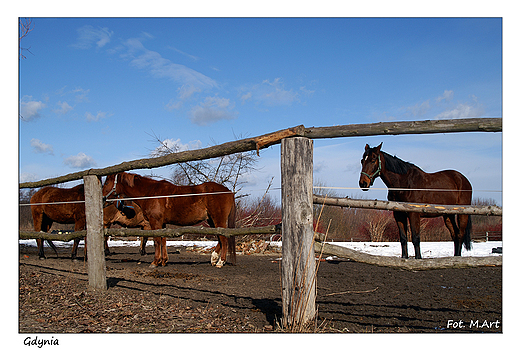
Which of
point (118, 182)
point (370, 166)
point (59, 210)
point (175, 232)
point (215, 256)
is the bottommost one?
point (215, 256)

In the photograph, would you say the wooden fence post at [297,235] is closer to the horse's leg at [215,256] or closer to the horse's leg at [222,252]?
the horse's leg at [222,252]

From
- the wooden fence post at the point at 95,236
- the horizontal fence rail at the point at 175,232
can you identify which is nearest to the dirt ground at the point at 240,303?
the wooden fence post at the point at 95,236

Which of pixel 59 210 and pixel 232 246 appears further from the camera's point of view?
pixel 59 210

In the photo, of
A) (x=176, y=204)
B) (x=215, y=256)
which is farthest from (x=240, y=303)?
(x=176, y=204)

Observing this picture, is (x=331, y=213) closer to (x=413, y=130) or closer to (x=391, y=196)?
(x=391, y=196)

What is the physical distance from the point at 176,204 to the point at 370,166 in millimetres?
4162

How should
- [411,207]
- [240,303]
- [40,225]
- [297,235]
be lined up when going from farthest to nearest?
[40,225] < [240,303] < [411,207] < [297,235]

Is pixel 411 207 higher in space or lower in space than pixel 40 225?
higher

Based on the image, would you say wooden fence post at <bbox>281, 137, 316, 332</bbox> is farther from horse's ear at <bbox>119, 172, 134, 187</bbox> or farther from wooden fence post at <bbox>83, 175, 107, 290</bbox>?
horse's ear at <bbox>119, 172, 134, 187</bbox>

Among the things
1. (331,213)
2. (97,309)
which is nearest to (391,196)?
(97,309)

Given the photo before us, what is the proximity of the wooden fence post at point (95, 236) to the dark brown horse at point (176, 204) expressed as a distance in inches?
104

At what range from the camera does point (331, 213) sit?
18.1m

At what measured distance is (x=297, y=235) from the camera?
9.94 feet

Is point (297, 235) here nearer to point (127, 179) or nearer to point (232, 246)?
point (232, 246)
